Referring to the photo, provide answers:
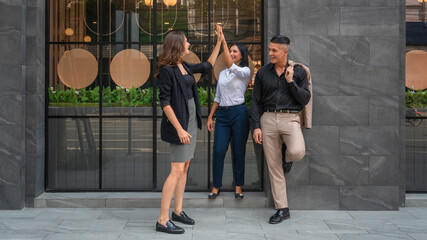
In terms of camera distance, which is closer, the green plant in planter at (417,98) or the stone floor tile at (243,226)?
the stone floor tile at (243,226)

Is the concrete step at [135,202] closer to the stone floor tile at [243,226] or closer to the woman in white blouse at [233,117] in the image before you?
the woman in white blouse at [233,117]

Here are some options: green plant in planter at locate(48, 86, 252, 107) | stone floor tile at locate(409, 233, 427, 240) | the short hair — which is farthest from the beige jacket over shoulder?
stone floor tile at locate(409, 233, 427, 240)

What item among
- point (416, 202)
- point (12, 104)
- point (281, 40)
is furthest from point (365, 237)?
point (12, 104)

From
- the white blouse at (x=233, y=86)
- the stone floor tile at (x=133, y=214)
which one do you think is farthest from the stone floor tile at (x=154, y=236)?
the white blouse at (x=233, y=86)

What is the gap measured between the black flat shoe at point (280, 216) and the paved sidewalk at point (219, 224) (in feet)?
0.24

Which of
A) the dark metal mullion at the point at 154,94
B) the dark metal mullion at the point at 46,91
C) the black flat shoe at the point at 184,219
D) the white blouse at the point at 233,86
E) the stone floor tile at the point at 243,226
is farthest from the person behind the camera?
the dark metal mullion at the point at 154,94

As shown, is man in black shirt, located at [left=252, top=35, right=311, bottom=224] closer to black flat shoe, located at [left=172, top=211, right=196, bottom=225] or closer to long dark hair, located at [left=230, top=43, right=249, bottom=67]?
long dark hair, located at [left=230, top=43, right=249, bottom=67]

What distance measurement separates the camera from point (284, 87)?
610 cm

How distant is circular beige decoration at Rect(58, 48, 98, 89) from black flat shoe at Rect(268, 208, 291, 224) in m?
3.25

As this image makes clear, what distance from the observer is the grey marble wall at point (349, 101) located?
6.58 metres

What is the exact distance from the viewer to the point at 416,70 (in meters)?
7.26

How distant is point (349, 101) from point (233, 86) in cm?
156

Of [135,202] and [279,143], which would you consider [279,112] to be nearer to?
[279,143]

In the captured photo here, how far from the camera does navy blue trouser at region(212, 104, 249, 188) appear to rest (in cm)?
670
